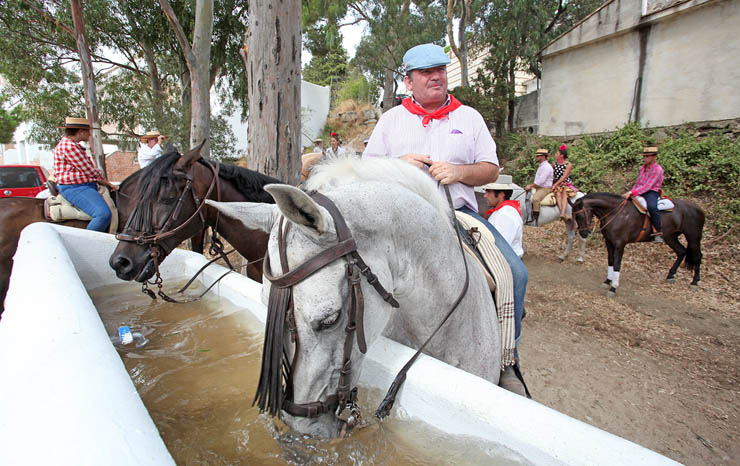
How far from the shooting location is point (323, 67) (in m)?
27.9

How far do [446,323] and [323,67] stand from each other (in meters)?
29.7

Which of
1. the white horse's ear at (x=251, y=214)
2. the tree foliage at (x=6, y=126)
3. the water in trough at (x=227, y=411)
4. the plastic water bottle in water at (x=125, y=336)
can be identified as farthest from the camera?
the tree foliage at (x=6, y=126)

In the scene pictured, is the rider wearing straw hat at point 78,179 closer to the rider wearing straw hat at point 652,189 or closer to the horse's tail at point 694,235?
the rider wearing straw hat at point 652,189

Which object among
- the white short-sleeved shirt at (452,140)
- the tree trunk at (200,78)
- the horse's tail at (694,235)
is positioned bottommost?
the horse's tail at (694,235)

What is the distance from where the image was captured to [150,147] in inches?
295

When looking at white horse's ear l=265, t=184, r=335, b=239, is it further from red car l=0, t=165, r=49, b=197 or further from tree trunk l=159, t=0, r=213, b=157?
red car l=0, t=165, r=49, b=197

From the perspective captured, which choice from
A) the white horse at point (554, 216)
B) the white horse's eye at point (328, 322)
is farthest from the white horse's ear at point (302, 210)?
the white horse at point (554, 216)

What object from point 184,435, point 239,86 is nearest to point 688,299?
point 184,435

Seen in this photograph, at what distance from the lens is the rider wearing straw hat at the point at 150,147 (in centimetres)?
703

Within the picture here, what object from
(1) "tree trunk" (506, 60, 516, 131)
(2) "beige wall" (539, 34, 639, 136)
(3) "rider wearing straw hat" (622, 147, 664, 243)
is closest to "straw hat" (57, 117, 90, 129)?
(3) "rider wearing straw hat" (622, 147, 664, 243)

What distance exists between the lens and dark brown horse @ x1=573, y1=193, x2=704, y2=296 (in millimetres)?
6816

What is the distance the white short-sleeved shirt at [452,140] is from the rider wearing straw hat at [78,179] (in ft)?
13.4

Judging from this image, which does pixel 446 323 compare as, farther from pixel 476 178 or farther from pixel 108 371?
pixel 108 371

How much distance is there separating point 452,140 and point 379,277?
107 centimetres
